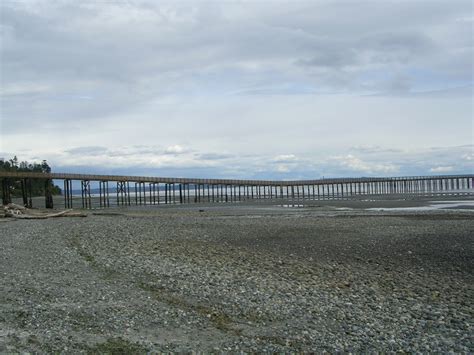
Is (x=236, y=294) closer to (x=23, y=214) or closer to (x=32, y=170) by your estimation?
(x=23, y=214)

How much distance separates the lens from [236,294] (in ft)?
30.1

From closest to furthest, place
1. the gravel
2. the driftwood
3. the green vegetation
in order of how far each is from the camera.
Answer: the gravel < the driftwood < the green vegetation

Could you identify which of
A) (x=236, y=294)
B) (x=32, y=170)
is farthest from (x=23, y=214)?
(x=32, y=170)

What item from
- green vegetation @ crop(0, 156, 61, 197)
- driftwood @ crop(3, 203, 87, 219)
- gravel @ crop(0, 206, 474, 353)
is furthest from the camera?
green vegetation @ crop(0, 156, 61, 197)

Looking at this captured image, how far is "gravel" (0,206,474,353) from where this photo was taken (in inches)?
270

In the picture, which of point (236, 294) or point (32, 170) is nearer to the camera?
point (236, 294)

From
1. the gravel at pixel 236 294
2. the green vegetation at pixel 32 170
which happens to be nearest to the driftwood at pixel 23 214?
the gravel at pixel 236 294

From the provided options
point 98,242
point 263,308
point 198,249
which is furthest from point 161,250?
point 263,308

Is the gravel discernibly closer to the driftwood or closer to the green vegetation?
the driftwood

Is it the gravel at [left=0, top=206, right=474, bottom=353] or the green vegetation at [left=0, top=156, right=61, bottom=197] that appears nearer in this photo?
the gravel at [left=0, top=206, right=474, bottom=353]

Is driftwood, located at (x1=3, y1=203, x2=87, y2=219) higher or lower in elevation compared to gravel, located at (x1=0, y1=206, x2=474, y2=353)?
higher

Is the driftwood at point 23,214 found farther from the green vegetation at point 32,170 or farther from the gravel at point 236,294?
the green vegetation at point 32,170

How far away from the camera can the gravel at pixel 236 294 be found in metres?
6.86

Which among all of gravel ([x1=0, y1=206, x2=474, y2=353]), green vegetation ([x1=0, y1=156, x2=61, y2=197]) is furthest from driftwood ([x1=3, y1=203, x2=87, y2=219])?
green vegetation ([x1=0, y1=156, x2=61, y2=197])
